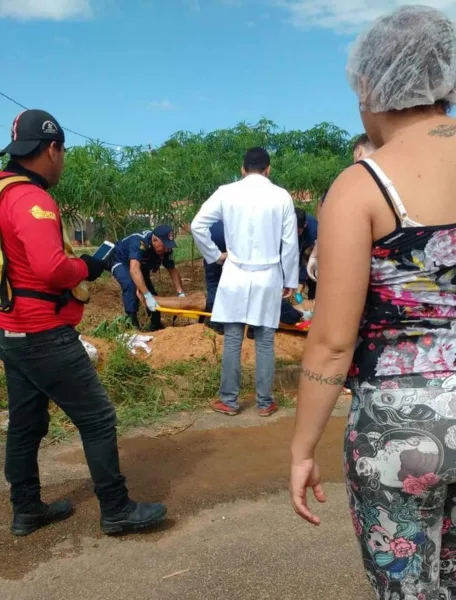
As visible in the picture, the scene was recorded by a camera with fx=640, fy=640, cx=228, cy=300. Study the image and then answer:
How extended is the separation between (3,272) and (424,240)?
1966 millimetres

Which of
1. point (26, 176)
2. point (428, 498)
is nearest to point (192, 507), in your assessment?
point (26, 176)

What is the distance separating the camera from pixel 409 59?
1.54 m

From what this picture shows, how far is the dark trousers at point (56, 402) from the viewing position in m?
2.91

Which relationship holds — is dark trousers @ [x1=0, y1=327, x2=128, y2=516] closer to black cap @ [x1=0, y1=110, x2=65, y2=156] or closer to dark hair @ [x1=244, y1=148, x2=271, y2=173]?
black cap @ [x1=0, y1=110, x2=65, y2=156]

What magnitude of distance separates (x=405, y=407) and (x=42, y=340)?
6.11ft

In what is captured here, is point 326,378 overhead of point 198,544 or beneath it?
overhead

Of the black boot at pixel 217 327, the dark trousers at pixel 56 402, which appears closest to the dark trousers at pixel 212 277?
the black boot at pixel 217 327

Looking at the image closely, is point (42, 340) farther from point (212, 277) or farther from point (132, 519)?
point (212, 277)

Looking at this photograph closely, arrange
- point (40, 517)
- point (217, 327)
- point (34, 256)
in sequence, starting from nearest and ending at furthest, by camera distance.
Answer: point (34, 256), point (40, 517), point (217, 327)

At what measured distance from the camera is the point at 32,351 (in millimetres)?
2902

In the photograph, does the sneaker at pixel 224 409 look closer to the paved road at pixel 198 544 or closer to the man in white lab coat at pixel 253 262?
the man in white lab coat at pixel 253 262

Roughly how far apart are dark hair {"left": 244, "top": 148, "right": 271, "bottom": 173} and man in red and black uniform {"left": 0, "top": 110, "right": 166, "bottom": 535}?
2.17m

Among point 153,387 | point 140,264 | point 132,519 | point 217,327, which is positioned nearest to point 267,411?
point 153,387

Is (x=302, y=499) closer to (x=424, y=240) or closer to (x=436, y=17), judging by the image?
(x=424, y=240)
